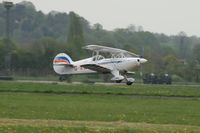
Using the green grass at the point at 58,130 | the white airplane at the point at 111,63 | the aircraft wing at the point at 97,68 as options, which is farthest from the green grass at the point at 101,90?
the green grass at the point at 58,130

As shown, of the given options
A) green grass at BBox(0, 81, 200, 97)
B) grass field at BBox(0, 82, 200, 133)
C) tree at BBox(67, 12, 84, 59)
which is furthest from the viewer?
tree at BBox(67, 12, 84, 59)

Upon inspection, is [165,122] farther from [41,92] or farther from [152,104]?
[41,92]

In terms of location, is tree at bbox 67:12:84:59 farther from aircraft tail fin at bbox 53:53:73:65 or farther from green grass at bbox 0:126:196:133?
green grass at bbox 0:126:196:133

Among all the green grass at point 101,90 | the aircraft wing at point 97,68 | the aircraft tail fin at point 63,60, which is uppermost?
the aircraft tail fin at point 63,60

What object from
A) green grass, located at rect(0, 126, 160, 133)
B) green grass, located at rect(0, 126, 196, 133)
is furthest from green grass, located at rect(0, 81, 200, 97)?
green grass, located at rect(0, 126, 160, 133)

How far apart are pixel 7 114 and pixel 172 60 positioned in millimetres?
97455

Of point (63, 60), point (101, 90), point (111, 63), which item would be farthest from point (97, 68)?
point (101, 90)

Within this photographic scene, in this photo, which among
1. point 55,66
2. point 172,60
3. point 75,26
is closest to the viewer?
point 55,66

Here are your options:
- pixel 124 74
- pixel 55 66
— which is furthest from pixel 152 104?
pixel 55 66

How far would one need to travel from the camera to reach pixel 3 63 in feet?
334

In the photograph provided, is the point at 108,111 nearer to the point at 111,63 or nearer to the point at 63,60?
the point at 111,63

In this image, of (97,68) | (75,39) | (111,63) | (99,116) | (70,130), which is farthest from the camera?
(75,39)

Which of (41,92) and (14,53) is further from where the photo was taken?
(14,53)

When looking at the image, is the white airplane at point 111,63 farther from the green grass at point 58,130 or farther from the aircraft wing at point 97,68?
the green grass at point 58,130
